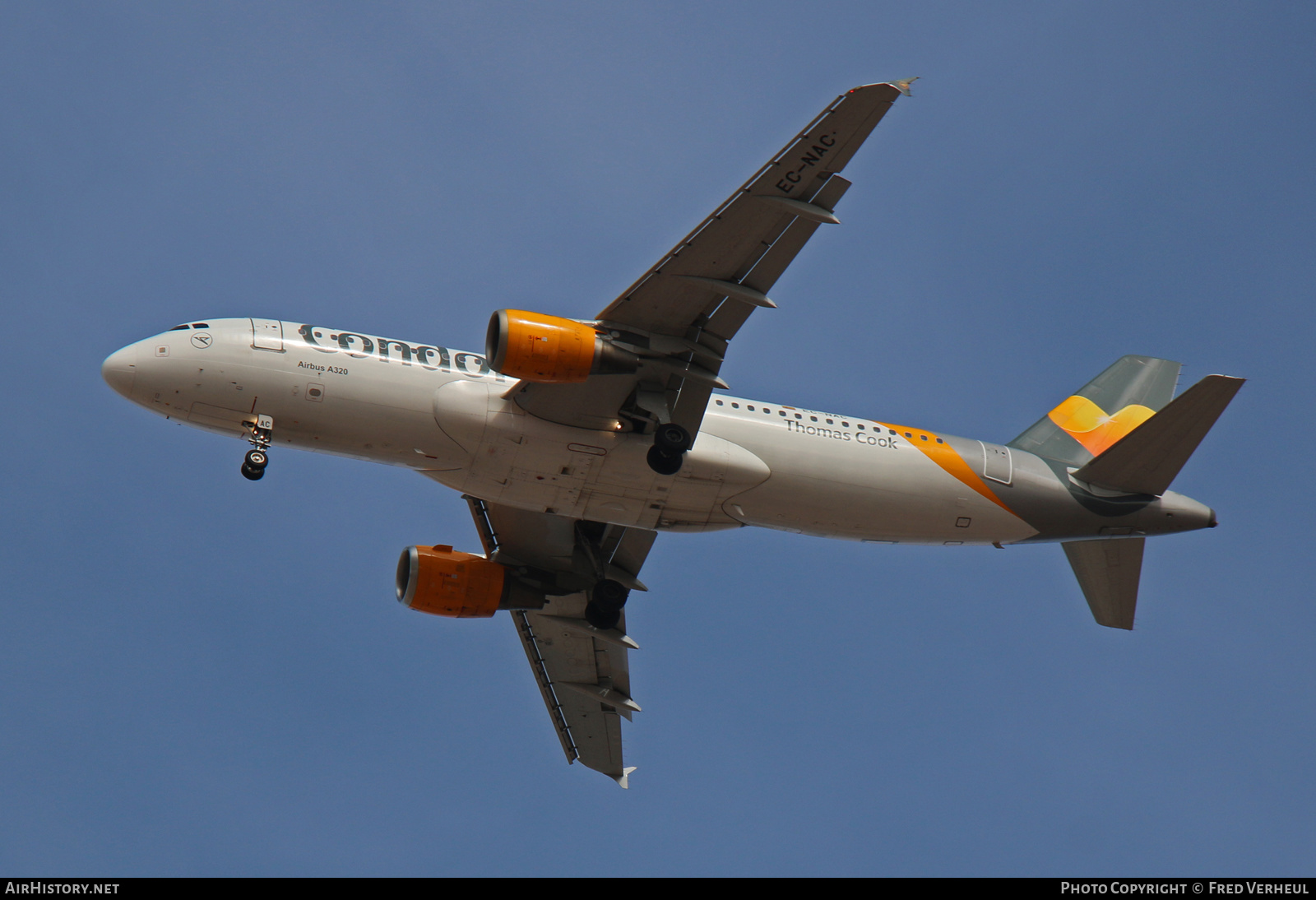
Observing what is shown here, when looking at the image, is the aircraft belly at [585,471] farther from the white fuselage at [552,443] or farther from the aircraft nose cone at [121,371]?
the aircraft nose cone at [121,371]

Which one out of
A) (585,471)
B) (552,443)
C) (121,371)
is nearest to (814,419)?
(585,471)

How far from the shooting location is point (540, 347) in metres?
29.5

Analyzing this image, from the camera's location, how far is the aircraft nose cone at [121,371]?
99.3ft

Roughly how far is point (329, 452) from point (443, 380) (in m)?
3.55

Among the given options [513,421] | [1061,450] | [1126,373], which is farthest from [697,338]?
[1126,373]

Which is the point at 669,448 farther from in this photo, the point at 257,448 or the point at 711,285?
the point at 257,448

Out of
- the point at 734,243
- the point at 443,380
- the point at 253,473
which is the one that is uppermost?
the point at 734,243

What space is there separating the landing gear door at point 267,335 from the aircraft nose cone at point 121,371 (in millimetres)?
2930

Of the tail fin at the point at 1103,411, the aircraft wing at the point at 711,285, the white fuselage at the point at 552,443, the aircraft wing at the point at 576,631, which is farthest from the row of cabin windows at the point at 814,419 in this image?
the aircraft wing at the point at 576,631

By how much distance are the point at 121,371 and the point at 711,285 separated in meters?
14.8

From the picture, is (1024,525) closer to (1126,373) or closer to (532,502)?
(1126,373)

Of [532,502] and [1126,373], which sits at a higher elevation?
[1126,373]

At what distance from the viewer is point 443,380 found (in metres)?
31.4

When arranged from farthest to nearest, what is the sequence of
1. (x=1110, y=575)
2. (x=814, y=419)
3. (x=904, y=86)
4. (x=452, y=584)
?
1. (x=452, y=584)
2. (x=1110, y=575)
3. (x=814, y=419)
4. (x=904, y=86)
